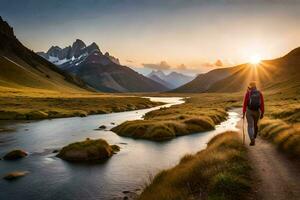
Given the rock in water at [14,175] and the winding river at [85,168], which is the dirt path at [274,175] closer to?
the winding river at [85,168]

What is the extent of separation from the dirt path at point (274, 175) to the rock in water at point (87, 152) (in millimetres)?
23036

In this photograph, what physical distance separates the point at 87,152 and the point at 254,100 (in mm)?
25961

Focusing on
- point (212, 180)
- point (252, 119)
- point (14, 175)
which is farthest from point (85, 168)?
point (212, 180)

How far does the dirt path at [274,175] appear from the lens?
1625 cm

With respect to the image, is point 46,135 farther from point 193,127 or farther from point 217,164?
point 217,164

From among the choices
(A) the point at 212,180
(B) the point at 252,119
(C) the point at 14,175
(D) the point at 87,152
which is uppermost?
(B) the point at 252,119

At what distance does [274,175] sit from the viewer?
19656 millimetres

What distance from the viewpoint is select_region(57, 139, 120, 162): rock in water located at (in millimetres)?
44250

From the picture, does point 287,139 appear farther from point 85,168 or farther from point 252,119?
point 85,168

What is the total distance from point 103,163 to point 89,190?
11.1 meters

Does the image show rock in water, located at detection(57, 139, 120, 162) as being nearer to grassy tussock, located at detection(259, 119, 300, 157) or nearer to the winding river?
the winding river

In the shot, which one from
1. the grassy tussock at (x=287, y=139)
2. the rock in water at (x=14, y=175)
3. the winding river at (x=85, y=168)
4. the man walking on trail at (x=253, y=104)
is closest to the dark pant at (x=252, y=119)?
the man walking on trail at (x=253, y=104)

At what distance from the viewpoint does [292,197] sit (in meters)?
15.6

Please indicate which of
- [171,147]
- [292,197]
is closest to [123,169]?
[171,147]
